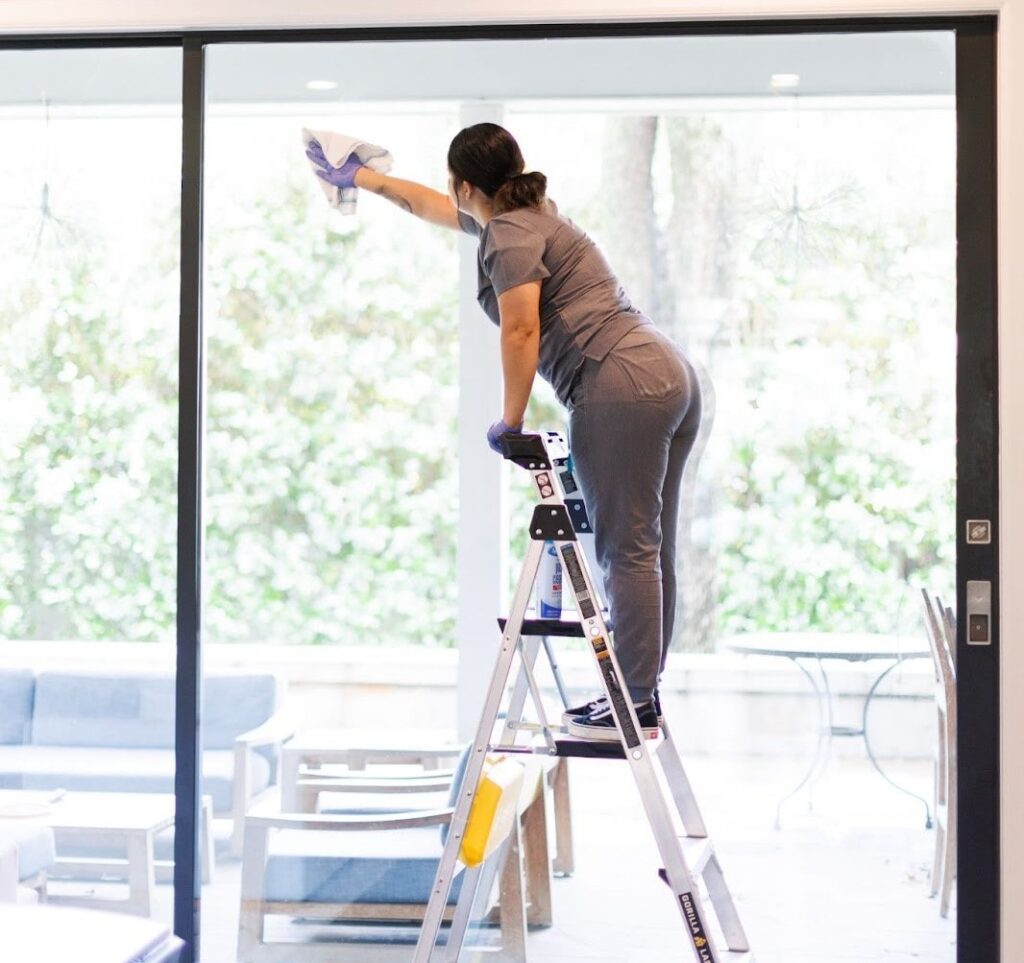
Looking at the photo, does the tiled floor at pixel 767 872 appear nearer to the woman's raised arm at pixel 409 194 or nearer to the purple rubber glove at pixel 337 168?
the woman's raised arm at pixel 409 194

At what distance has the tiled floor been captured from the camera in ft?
9.28

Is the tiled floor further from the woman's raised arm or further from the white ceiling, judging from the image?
the white ceiling

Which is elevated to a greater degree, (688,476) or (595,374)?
(595,374)

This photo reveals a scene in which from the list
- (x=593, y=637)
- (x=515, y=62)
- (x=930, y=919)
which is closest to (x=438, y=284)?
(x=515, y=62)

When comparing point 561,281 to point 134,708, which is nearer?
point 561,281

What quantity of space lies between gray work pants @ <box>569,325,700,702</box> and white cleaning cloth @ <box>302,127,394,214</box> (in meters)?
0.76

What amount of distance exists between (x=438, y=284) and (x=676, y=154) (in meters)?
0.60

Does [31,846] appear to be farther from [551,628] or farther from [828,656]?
[828,656]

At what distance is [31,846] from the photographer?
3.02 meters

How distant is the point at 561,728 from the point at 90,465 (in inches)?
51.2

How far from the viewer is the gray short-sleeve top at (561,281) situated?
246cm

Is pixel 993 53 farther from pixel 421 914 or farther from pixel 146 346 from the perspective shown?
pixel 421 914

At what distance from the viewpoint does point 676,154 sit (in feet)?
9.46

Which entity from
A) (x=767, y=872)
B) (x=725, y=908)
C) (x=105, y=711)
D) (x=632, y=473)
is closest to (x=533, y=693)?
(x=632, y=473)
